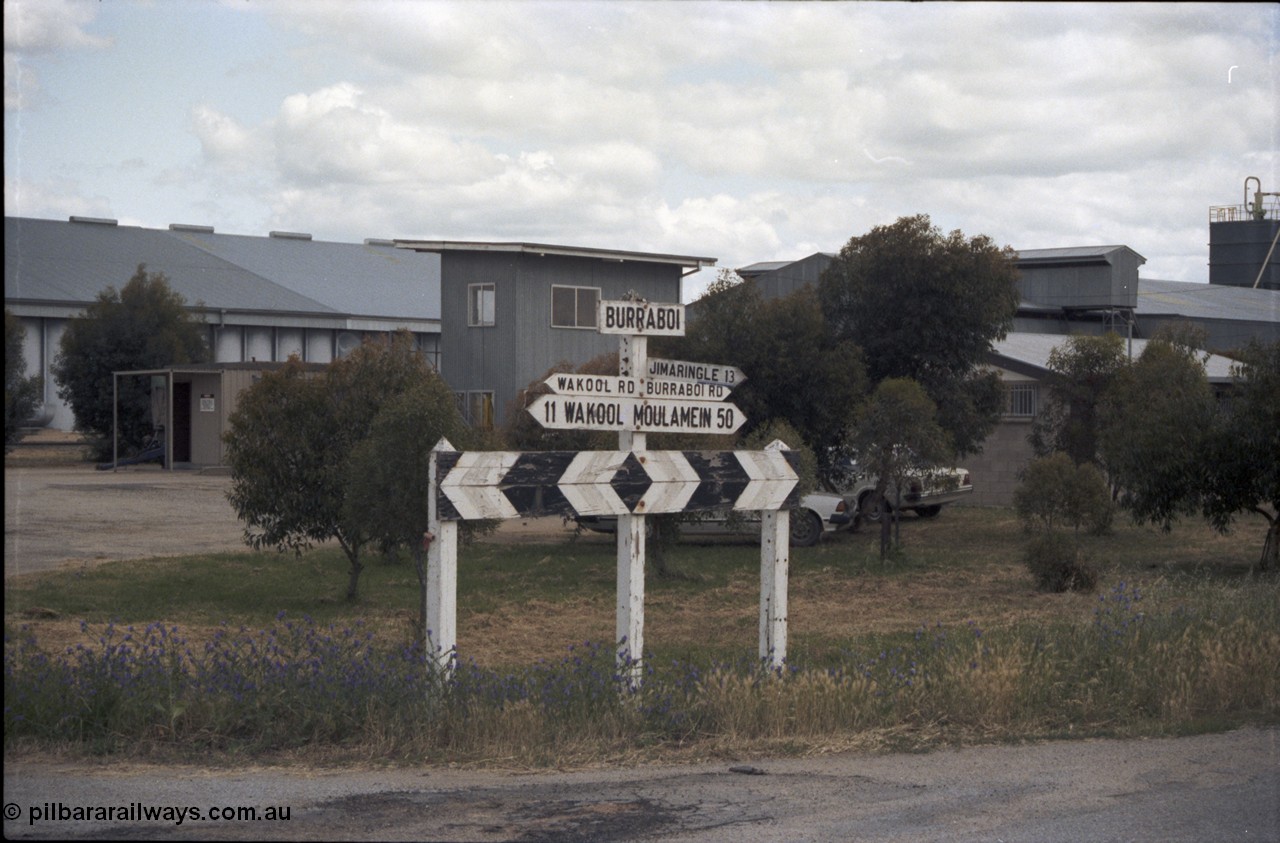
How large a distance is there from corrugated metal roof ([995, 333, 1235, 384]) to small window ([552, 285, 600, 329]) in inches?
390

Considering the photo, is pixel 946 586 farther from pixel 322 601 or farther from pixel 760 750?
pixel 760 750

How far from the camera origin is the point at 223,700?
22.1ft

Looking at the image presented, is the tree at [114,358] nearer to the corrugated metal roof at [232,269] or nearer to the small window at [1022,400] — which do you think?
the corrugated metal roof at [232,269]

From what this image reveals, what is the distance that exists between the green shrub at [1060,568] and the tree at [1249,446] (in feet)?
6.83

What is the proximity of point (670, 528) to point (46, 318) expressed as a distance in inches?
1344

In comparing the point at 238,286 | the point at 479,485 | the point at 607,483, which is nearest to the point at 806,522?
the point at 607,483

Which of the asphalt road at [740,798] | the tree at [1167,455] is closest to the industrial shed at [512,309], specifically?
the tree at [1167,455]

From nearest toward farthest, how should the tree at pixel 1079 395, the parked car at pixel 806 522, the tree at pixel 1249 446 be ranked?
the tree at pixel 1249 446 → the parked car at pixel 806 522 → the tree at pixel 1079 395

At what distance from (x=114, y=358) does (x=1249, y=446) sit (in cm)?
3285

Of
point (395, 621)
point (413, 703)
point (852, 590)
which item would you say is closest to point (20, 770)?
point (413, 703)

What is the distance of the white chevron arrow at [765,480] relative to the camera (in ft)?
27.6

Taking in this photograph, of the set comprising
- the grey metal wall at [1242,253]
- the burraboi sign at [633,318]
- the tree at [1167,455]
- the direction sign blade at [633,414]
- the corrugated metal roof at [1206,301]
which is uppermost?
the grey metal wall at [1242,253]

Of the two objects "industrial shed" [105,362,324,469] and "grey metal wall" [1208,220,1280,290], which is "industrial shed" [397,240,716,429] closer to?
"industrial shed" [105,362,324,469]

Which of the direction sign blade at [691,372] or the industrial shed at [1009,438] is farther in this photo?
the industrial shed at [1009,438]
